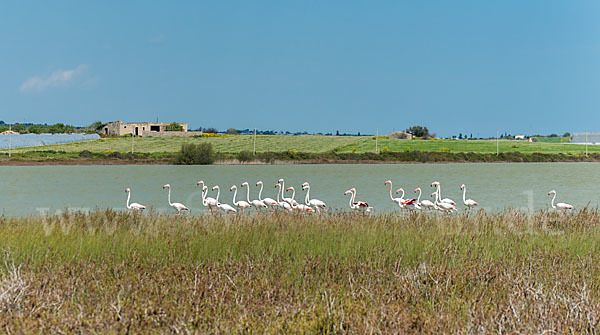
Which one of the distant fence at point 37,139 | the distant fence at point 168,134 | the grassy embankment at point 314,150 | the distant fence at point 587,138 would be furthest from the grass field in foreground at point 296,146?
the distant fence at point 587,138

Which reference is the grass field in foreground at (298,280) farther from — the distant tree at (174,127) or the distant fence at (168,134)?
the distant tree at (174,127)

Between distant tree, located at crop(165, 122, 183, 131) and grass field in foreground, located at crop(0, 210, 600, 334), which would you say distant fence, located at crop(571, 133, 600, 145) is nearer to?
distant tree, located at crop(165, 122, 183, 131)

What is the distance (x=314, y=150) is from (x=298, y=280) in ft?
241

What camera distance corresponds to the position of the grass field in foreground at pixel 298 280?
4.80 m

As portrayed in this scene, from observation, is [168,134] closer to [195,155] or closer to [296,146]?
[296,146]

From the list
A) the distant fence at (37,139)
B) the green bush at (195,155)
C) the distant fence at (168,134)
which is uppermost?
the distant fence at (168,134)

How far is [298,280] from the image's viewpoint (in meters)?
6.34

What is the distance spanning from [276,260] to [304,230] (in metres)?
2.54

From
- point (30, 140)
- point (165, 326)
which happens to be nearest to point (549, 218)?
point (165, 326)

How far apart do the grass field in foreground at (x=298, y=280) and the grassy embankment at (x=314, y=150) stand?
5699 cm

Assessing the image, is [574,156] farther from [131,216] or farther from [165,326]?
[165,326]

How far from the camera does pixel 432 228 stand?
33.6ft

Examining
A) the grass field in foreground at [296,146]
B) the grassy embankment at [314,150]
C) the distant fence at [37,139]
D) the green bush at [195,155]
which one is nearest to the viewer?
the green bush at [195,155]

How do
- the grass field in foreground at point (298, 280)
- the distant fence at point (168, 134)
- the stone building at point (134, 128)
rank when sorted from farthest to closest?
the stone building at point (134, 128)
the distant fence at point (168, 134)
the grass field in foreground at point (298, 280)
